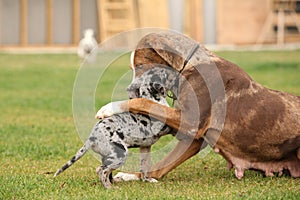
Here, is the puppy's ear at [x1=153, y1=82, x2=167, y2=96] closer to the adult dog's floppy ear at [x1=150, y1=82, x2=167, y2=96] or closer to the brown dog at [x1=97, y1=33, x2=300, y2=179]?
the adult dog's floppy ear at [x1=150, y1=82, x2=167, y2=96]

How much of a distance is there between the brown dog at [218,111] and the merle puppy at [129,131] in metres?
0.07

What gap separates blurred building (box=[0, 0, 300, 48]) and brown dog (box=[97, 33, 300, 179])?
1879 cm

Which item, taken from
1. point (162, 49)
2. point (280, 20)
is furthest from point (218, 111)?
point (280, 20)

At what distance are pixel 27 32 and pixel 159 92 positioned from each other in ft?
65.1

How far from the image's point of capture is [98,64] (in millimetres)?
6363

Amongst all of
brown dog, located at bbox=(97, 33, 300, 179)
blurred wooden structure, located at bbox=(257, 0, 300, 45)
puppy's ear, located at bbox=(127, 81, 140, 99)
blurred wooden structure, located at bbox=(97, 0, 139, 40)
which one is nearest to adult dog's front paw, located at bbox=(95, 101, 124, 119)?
brown dog, located at bbox=(97, 33, 300, 179)

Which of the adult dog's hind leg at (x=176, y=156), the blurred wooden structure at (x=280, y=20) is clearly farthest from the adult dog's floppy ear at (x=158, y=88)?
the blurred wooden structure at (x=280, y=20)

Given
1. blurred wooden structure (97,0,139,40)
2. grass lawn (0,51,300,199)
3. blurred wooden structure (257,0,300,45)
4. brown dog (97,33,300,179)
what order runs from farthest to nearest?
blurred wooden structure (257,0,300,45), blurred wooden structure (97,0,139,40), brown dog (97,33,300,179), grass lawn (0,51,300,199)

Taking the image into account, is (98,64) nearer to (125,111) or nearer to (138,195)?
(125,111)

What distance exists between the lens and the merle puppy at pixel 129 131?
6137mm

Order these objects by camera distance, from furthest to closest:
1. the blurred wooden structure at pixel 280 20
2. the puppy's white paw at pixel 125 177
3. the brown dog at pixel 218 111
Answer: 1. the blurred wooden structure at pixel 280 20
2. the puppy's white paw at pixel 125 177
3. the brown dog at pixel 218 111

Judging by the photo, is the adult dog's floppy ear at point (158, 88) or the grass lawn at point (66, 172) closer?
the grass lawn at point (66, 172)

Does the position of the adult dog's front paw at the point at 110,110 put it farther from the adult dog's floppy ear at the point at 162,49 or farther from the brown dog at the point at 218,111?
the adult dog's floppy ear at the point at 162,49

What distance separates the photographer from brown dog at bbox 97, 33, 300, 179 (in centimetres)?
638
